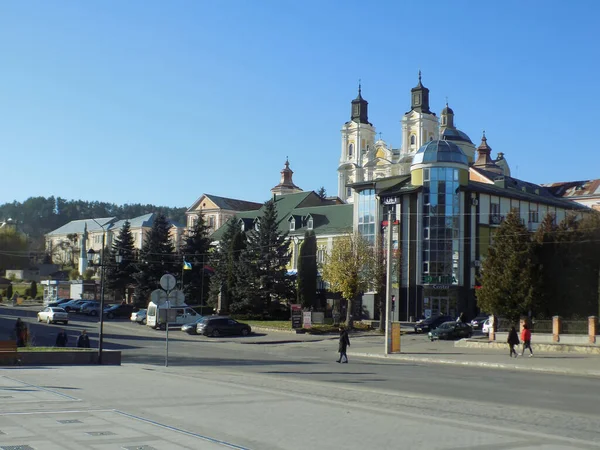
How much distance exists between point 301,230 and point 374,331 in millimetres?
28489

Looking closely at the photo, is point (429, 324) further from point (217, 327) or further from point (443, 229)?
point (217, 327)

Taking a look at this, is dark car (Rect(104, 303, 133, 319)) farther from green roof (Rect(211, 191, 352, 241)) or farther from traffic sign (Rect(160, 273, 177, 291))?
traffic sign (Rect(160, 273, 177, 291))

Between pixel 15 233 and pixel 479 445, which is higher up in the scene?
pixel 15 233

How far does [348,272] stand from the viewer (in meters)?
54.8

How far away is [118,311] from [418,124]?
72.8 m

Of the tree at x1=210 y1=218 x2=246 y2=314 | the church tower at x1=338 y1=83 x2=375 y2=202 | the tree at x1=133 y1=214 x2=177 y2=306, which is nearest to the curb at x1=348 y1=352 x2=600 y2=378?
the tree at x1=210 y1=218 x2=246 y2=314

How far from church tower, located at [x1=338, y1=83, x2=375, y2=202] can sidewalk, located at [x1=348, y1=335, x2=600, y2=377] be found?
9326 cm

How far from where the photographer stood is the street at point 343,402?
1106 centimetres

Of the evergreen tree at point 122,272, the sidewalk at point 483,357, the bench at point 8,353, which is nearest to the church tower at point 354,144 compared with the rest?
the evergreen tree at point 122,272

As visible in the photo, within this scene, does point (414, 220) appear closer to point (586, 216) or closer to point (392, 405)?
point (586, 216)

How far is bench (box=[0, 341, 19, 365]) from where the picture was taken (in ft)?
→ 76.5

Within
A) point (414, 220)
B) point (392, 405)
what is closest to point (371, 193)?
point (414, 220)

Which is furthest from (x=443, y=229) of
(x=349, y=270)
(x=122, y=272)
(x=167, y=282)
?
(x=167, y=282)

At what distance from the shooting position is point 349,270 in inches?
2159
